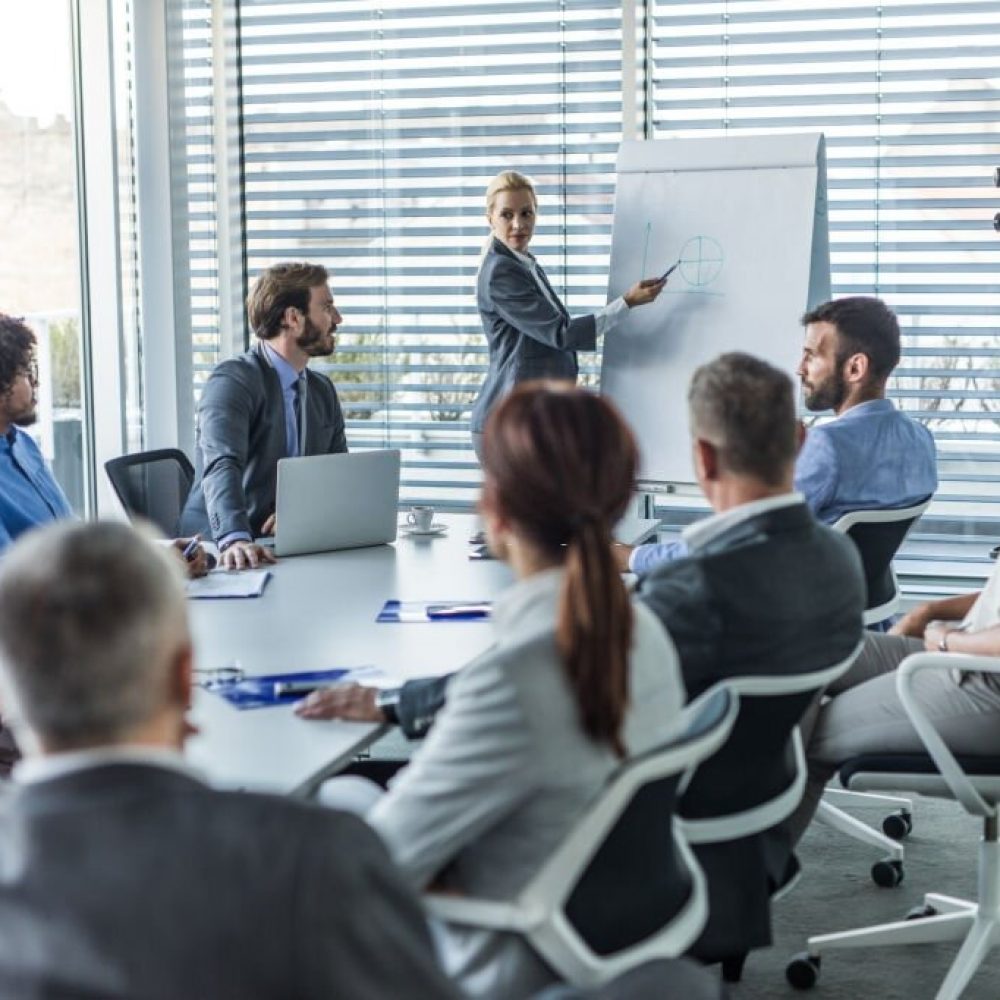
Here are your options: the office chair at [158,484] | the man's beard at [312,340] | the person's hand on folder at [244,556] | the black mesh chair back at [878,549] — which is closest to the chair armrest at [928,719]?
the black mesh chair back at [878,549]

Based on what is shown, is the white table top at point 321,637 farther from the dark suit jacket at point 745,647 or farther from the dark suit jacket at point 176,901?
the dark suit jacket at point 176,901

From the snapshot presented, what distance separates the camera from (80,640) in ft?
4.09

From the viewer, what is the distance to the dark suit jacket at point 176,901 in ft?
3.86

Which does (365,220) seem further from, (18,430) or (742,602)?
(742,602)

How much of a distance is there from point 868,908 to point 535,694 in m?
2.18

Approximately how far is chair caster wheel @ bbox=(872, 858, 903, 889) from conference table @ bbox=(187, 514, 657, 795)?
991mm

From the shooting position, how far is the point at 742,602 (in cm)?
238

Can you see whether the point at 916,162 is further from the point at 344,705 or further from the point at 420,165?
the point at 344,705

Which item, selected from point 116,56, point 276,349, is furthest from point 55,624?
point 116,56

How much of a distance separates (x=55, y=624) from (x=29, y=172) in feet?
14.9

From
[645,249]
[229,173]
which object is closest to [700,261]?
[645,249]

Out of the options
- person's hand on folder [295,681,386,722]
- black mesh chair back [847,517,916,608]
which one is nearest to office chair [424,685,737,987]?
person's hand on folder [295,681,386,722]

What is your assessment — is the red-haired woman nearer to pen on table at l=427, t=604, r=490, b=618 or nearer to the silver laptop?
pen on table at l=427, t=604, r=490, b=618

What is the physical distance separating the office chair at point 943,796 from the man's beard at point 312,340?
6.81 ft
